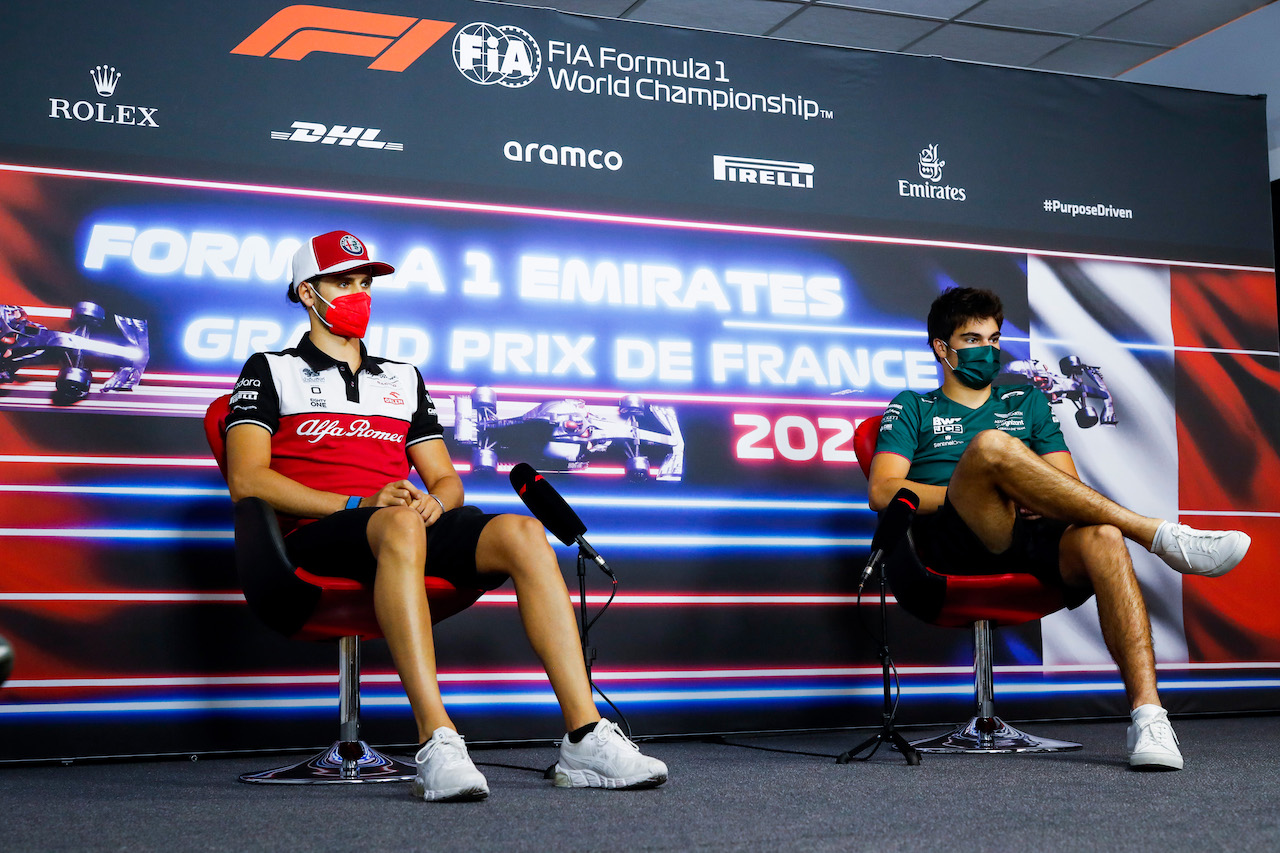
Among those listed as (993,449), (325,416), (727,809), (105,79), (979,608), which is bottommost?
(727,809)

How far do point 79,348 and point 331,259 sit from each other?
896 millimetres

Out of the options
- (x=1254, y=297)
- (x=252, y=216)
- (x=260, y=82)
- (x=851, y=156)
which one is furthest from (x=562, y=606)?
(x=1254, y=297)

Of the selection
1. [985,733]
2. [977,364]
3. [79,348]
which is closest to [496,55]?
[79,348]

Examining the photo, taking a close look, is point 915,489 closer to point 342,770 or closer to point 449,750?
point 449,750

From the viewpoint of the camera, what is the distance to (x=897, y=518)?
2525 mm

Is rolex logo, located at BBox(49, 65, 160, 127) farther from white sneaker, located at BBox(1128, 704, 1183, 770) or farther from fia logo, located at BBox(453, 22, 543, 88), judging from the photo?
white sneaker, located at BBox(1128, 704, 1183, 770)

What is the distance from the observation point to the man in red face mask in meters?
2.20

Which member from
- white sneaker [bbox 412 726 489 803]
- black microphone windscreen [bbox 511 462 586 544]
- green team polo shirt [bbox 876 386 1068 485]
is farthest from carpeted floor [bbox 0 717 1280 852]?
green team polo shirt [bbox 876 386 1068 485]

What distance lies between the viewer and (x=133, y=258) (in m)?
3.20

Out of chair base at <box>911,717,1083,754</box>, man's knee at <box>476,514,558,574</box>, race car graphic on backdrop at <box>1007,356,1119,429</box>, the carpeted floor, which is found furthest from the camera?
race car graphic on backdrop at <box>1007,356,1119,429</box>

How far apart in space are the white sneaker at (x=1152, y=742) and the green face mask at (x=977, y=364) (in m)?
0.98

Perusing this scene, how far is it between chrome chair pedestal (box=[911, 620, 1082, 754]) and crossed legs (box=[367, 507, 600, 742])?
1061 millimetres

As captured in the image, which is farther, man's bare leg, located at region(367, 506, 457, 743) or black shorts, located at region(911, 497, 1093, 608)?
black shorts, located at region(911, 497, 1093, 608)

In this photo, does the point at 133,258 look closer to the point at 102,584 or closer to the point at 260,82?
the point at 260,82
